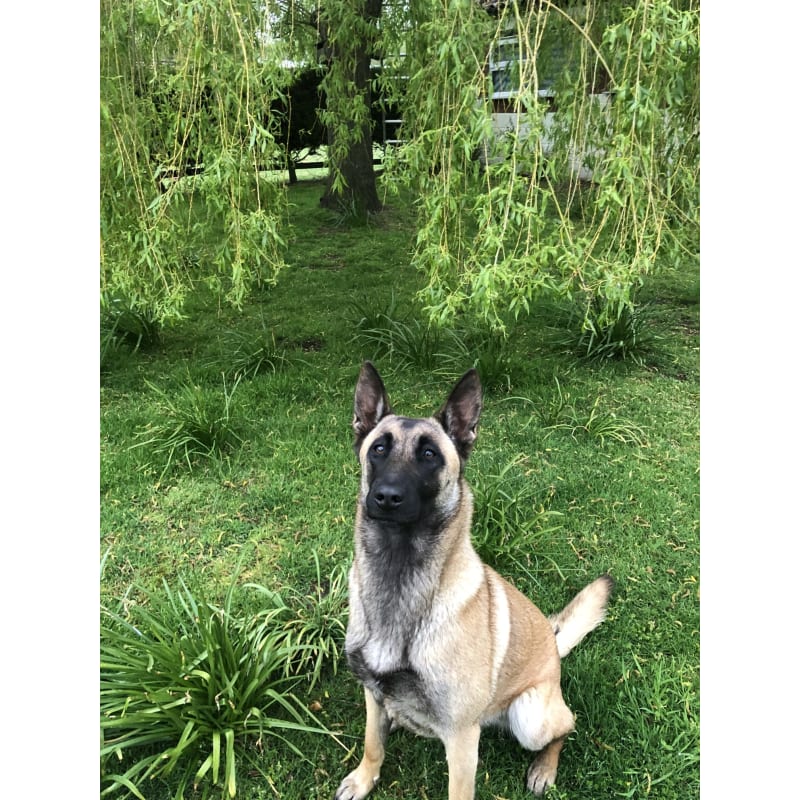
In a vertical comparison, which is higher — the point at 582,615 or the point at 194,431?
the point at 194,431

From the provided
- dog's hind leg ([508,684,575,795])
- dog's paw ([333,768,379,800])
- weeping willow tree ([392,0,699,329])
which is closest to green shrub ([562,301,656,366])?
weeping willow tree ([392,0,699,329])

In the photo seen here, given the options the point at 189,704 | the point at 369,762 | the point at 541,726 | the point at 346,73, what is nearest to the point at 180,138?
the point at 346,73

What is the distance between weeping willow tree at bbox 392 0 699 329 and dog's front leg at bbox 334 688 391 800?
1674mm

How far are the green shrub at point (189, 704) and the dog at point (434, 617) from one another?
418mm

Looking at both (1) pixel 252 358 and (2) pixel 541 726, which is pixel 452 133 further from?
(1) pixel 252 358

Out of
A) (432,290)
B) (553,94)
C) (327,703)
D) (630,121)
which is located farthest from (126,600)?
(553,94)

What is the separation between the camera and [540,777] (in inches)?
80.7

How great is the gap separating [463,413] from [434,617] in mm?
675

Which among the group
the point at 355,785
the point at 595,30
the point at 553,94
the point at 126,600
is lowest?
the point at 355,785

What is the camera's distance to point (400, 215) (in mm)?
8914

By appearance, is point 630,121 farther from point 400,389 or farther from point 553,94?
point 400,389

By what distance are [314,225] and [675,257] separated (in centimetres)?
697

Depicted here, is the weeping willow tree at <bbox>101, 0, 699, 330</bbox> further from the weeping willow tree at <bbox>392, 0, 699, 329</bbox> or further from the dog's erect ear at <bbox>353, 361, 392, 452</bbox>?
the dog's erect ear at <bbox>353, 361, 392, 452</bbox>

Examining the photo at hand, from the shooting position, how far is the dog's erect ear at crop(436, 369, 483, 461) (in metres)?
1.88
